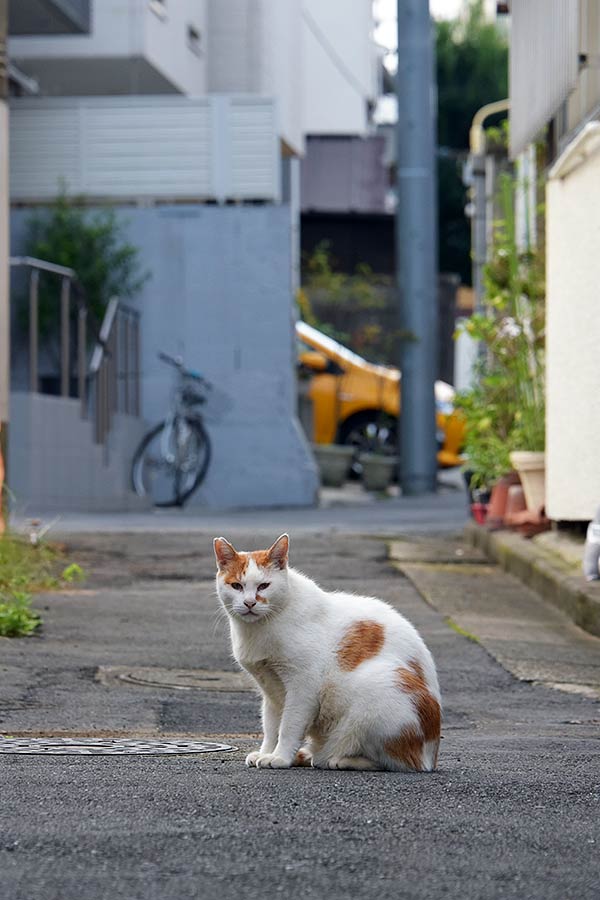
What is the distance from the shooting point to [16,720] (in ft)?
18.0

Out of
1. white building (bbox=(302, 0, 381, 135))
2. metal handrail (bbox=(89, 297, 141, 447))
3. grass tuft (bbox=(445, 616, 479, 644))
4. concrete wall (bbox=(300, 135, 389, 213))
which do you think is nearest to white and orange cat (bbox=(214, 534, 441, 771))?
grass tuft (bbox=(445, 616, 479, 644))

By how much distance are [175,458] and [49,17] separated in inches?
189

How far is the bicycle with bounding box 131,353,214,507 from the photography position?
57.0 ft

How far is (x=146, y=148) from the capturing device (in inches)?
703

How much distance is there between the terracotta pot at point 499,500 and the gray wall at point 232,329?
553 cm

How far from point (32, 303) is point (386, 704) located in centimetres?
1121

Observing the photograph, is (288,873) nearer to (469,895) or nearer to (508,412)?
(469,895)

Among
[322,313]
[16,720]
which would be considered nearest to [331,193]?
[322,313]

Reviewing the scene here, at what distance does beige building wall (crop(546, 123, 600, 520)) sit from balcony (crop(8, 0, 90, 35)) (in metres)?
7.49

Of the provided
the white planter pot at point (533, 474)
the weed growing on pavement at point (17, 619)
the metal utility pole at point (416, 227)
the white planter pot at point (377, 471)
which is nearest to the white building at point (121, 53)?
the metal utility pole at point (416, 227)

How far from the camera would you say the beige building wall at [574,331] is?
9602 mm

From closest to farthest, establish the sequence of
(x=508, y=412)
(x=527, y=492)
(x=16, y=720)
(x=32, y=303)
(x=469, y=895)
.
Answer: (x=469, y=895) < (x=16, y=720) < (x=527, y=492) < (x=508, y=412) < (x=32, y=303)

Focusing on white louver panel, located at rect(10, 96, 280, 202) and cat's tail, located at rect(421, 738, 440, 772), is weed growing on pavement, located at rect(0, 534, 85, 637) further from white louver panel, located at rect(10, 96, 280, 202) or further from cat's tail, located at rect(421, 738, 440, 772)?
white louver panel, located at rect(10, 96, 280, 202)

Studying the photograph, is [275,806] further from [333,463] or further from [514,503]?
[333,463]
